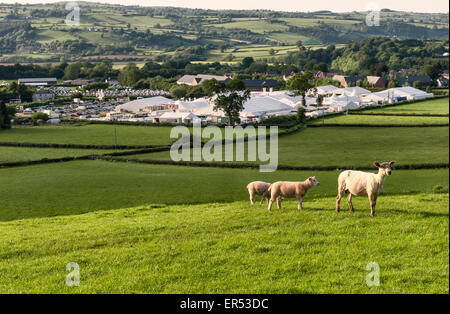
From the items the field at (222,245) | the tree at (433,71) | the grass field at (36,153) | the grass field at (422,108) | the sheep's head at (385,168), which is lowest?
the grass field at (36,153)

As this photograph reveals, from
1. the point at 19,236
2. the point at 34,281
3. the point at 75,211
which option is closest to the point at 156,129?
the point at 75,211

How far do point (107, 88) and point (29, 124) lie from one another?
256 feet

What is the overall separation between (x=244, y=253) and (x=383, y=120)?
71.8 meters

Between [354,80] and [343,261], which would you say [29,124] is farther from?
[354,80]

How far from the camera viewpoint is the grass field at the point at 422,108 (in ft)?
297

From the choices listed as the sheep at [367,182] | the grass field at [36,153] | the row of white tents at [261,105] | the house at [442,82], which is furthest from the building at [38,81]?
the sheep at [367,182]

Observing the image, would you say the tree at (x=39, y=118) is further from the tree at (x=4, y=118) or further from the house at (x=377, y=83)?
the house at (x=377, y=83)

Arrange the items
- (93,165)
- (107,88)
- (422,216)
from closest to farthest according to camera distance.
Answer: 1. (422,216)
2. (93,165)
3. (107,88)

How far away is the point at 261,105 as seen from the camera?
97500 mm

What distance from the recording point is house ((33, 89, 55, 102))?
13275cm

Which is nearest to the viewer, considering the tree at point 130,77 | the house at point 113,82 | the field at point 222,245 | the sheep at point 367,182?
the field at point 222,245

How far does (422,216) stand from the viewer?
17891 millimetres

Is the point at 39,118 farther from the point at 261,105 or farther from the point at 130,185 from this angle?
the point at 130,185

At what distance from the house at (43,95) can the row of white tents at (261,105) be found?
35.0m
